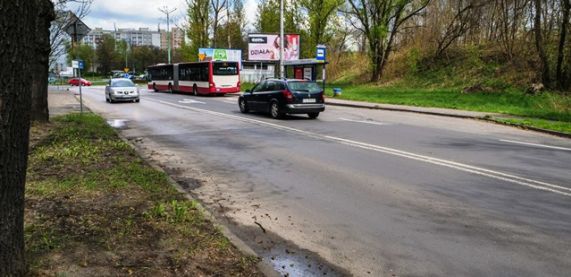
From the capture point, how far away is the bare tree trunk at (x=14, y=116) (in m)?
2.98

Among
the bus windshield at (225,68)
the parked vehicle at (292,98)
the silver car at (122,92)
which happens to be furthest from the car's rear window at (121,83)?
the parked vehicle at (292,98)

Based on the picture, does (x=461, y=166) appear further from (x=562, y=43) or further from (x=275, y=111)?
(x=562, y=43)

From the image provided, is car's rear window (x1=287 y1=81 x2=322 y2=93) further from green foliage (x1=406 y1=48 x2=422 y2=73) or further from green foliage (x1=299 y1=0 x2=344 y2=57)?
green foliage (x1=299 y1=0 x2=344 y2=57)

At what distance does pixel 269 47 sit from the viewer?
4303cm

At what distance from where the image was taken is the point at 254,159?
9734mm

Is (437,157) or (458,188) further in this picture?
(437,157)

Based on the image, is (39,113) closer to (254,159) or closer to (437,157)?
(254,159)

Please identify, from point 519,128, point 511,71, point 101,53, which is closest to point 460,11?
point 511,71

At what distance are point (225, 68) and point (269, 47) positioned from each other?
339 inches

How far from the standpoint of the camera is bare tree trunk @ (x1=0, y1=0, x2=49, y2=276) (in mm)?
2980

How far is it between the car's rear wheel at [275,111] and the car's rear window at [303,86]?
92 cm

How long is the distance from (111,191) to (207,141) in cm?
607

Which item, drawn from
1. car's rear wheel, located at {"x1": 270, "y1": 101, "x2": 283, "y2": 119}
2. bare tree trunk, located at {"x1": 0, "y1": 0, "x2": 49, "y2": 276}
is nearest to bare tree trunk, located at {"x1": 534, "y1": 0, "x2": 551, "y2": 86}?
car's rear wheel, located at {"x1": 270, "y1": 101, "x2": 283, "y2": 119}

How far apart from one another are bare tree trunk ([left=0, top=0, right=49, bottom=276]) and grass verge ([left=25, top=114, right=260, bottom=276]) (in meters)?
0.54
